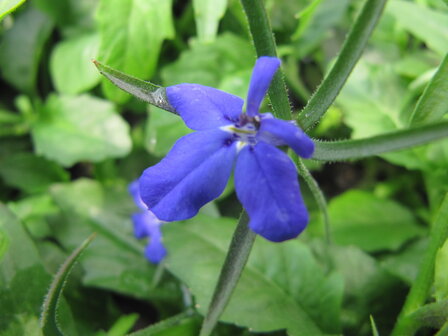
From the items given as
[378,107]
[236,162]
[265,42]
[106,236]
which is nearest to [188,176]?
[236,162]

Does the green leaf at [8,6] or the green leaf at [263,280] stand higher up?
the green leaf at [8,6]

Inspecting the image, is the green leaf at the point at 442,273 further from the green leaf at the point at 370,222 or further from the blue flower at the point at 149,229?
the blue flower at the point at 149,229

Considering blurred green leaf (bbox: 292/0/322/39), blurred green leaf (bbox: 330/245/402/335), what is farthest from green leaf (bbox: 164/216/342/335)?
blurred green leaf (bbox: 292/0/322/39)

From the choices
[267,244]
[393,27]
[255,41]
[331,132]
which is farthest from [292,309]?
[393,27]

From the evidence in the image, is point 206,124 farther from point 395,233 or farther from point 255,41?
point 395,233

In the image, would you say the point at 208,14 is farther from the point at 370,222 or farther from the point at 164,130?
the point at 370,222

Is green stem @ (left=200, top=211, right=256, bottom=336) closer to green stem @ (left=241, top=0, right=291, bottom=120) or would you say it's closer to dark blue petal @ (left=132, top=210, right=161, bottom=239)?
green stem @ (left=241, top=0, right=291, bottom=120)

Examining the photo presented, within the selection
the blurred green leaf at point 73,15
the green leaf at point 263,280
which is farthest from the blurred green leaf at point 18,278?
the blurred green leaf at point 73,15
